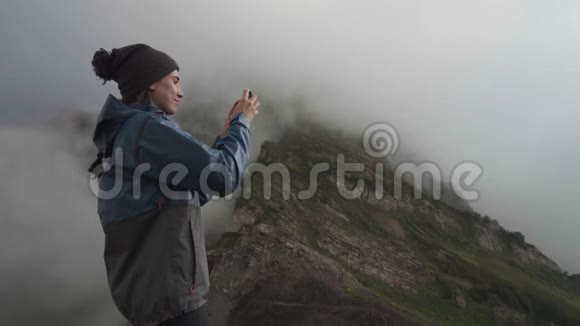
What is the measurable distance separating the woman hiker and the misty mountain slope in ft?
133

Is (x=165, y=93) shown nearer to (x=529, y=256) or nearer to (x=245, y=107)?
(x=245, y=107)

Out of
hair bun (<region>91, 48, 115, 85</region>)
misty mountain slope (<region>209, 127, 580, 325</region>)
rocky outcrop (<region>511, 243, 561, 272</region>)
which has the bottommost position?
misty mountain slope (<region>209, 127, 580, 325</region>)

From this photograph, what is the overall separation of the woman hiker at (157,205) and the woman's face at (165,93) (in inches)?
7.1

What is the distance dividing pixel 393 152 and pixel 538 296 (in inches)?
3860

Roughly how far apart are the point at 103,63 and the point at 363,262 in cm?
7681

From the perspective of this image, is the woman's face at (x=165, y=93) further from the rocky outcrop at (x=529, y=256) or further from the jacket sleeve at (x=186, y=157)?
the rocky outcrop at (x=529, y=256)

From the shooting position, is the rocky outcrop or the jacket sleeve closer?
the jacket sleeve

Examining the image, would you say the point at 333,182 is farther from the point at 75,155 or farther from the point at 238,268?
the point at 75,155

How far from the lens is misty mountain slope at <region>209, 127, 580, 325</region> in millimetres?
50469

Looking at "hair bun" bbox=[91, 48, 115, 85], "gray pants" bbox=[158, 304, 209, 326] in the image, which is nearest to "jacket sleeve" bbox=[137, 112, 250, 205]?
"gray pants" bbox=[158, 304, 209, 326]

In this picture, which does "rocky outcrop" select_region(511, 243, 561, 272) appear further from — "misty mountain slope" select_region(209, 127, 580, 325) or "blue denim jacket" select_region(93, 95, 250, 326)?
"blue denim jacket" select_region(93, 95, 250, 326)

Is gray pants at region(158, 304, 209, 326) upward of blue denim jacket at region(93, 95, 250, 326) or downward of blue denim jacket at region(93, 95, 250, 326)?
downward

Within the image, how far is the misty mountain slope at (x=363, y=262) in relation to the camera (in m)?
50.5

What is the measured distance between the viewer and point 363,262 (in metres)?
77.0
